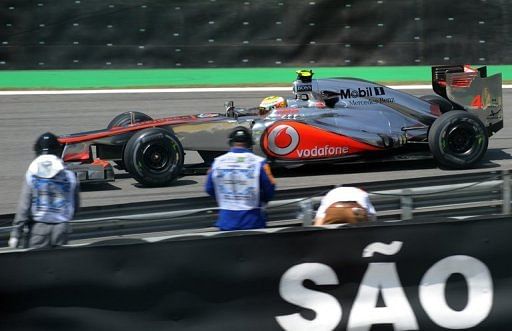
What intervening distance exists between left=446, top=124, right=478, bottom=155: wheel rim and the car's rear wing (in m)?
0.66

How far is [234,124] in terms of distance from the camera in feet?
33.7

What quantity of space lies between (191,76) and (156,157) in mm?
7422

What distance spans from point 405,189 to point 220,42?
1029cm

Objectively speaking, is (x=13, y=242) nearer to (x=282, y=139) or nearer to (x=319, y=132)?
(x=282, y=139)

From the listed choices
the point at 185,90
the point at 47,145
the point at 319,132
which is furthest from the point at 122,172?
the point at 185,90

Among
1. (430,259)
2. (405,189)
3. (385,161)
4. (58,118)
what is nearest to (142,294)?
(430,259)

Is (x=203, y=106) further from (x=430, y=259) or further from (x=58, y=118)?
(x=430, y=259)

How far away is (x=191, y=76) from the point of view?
1717 centimetres

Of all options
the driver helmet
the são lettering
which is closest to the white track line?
the driver helmet

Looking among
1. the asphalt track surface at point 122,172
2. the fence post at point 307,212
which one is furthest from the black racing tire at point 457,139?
the fence post at point 307,212

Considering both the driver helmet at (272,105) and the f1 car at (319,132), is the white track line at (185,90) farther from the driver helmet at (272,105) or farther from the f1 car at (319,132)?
the driver helmet at (272,105)

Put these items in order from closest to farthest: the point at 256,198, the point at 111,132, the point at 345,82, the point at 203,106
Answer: the point at 256,198
the point at 111,132
the point at 345,82
the point at 203,106

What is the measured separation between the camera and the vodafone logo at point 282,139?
402 inches

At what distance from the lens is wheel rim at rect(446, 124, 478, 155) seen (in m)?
10.6
